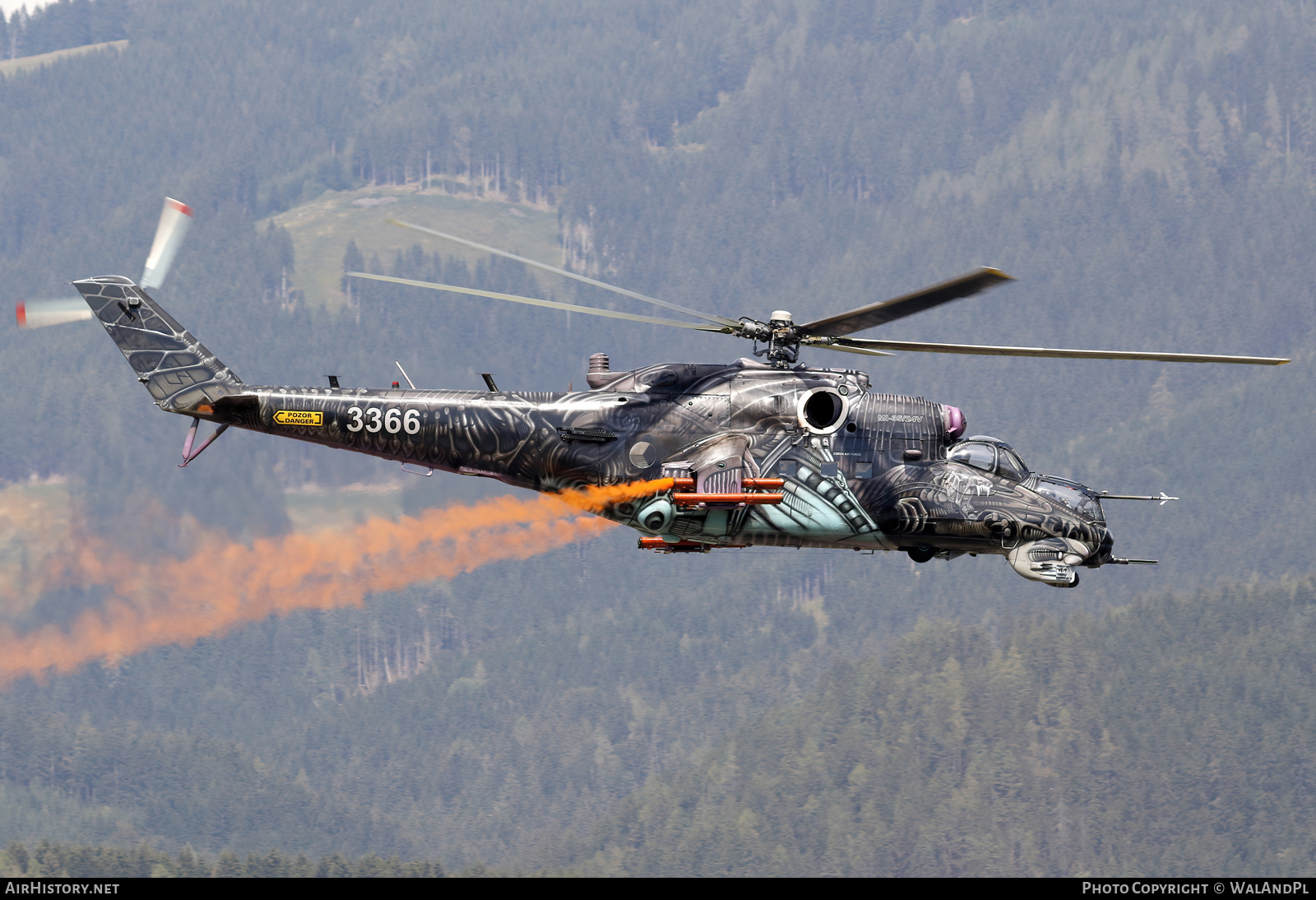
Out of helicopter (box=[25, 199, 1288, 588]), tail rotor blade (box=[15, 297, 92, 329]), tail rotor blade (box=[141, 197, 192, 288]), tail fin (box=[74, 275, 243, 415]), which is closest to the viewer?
helicopter (box=[25, 199, 1288, 588])

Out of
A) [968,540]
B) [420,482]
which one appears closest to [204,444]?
[968,540]

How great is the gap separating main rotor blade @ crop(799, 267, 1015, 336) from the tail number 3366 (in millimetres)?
10135

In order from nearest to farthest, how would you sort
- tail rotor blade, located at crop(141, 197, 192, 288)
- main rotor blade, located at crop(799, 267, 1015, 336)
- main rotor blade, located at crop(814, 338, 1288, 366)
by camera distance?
main rotor blade, located at crop(799, 267, 1015, 336)
main rotor blade, located at crop(814, 338, 1288, 366)
tail rotor blade, located at crop(141, 197, 192, 288)

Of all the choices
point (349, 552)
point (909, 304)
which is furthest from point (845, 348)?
point (349, 552)

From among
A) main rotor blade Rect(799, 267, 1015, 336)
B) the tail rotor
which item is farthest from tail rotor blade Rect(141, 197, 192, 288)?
main rotor blade Rect(799, 267, 1015, 336)

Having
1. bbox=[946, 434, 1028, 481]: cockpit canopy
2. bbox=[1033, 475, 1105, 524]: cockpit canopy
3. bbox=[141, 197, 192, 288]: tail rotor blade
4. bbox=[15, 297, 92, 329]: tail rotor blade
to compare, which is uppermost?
bbox=[141, 197, 192, 288]: tail rotor blade

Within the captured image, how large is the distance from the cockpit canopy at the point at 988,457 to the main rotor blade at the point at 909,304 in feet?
15.5

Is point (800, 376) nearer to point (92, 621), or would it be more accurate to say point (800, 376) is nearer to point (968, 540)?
point (968, 540)

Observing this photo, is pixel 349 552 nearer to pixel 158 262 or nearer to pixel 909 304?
pixel 158 262

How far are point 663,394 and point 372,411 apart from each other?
7.57 m

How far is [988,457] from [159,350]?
22.1 meters

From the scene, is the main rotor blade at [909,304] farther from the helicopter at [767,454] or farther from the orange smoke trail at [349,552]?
the orange smoke trail at [349,552]

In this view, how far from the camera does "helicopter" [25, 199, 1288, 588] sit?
43312 millimetres

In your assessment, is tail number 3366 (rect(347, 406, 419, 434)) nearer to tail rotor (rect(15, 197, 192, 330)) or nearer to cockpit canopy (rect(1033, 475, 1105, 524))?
tail rotor (rect(15, 197, 192, 330))
